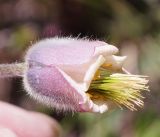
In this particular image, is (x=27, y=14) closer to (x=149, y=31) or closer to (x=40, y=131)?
(x=149, y=31)

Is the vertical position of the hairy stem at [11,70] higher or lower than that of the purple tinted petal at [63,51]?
lower

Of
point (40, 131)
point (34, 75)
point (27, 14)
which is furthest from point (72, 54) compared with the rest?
point (27, 14)

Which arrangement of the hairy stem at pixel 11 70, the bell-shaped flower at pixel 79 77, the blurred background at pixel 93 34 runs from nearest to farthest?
the bell-shaped flower at pixel 79 77, the hairy stem at pixel 11 70, the blurred background at pixel 93 34

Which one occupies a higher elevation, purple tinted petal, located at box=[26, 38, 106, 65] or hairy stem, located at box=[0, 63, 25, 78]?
purple tinted petal, located at box=[26, 38, 106, 65]

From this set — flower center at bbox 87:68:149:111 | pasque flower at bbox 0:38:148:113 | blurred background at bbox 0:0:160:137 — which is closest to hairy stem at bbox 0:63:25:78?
pasque flower at bbox 0:38:148:113

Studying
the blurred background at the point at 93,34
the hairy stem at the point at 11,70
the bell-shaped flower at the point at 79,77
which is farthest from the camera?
the blurred background at the point at 93,34

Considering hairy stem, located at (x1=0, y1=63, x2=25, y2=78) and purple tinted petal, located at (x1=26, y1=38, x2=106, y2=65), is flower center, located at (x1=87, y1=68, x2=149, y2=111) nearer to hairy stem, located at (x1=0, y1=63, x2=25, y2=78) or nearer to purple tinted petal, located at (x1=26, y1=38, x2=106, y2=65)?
purple tinted petal, located at (x1=26, y1=38, x2=106, y2=65)

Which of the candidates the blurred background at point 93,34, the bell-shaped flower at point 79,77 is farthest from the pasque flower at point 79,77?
the blurred background at point 93,34

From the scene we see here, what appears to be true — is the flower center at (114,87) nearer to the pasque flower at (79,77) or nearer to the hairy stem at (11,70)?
the pasque flower at (79,77)

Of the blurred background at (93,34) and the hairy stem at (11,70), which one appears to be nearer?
the hairy stem at (11,70)
